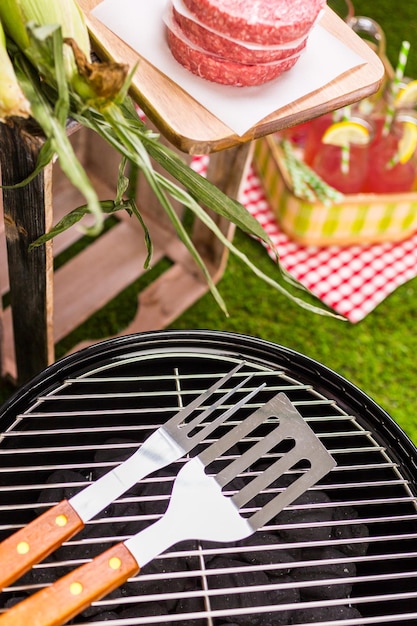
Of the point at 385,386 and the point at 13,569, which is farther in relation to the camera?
the point at 385,386

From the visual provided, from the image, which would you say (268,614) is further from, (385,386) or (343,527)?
(385,386)

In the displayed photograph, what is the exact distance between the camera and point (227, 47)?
1.04 metres

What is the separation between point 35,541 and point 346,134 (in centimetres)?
134

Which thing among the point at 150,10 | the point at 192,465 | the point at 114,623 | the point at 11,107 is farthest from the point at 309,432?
the point at 150,10

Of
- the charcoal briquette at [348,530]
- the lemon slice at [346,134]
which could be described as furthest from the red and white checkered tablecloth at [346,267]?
the charcoal briquette at [348,530]

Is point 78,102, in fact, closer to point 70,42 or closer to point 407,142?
point 70,42

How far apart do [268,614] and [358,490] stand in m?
0.23

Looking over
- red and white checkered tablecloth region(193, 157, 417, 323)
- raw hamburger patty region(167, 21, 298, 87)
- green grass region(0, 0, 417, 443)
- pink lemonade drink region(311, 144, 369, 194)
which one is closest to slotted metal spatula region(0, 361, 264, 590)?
raw hamburger patty region(167, 21, 298, 87)

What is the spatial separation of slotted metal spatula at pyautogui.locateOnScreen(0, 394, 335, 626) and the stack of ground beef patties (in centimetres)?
48

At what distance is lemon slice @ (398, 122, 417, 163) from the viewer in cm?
A: 184

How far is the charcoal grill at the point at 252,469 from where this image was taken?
3.06 feet

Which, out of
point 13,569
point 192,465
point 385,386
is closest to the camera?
point 13,569

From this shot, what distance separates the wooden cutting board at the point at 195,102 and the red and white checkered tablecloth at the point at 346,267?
2.47 ft

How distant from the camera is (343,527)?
1.04 m
